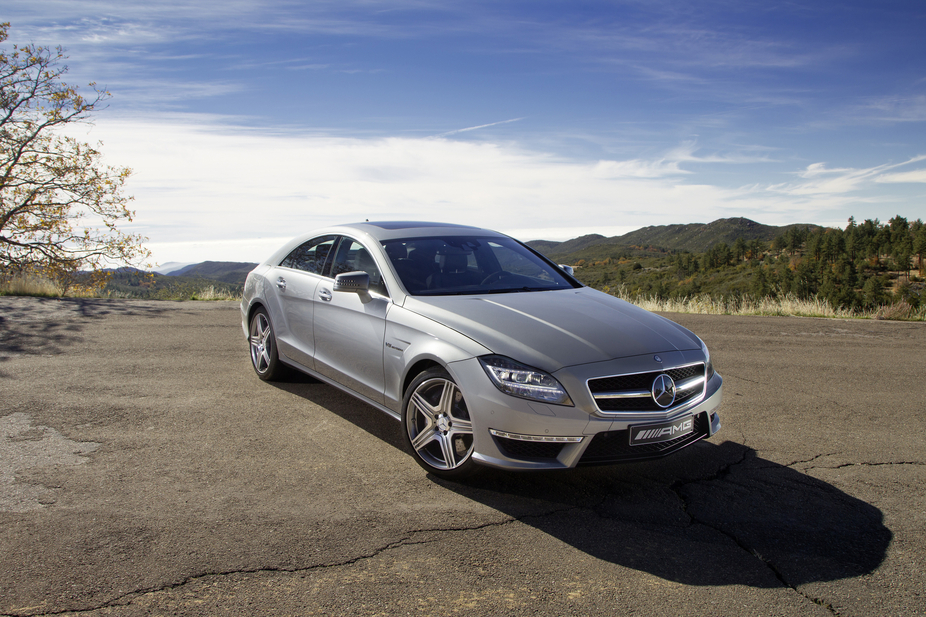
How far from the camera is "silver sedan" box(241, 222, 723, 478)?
338cm

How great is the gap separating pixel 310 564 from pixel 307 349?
108 inches

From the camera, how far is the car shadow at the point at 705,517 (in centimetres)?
290

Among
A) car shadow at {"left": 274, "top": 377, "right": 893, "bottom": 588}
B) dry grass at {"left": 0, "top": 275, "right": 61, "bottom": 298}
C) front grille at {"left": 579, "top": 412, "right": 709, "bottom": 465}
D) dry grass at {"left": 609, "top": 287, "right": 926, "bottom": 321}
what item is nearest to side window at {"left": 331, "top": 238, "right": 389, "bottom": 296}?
car shadow at {"left": 274, "top": 377, "right": 893, "bottom": 588}

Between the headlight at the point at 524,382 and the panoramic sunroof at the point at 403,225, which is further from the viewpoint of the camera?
the panoramic sunroof at the point at 403,225

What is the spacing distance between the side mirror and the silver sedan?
11 millimetres

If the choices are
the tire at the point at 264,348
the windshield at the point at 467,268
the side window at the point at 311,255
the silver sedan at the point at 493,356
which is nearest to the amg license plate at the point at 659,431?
the silver sedan at the point at 493,356

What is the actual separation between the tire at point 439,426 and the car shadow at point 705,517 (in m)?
0.16

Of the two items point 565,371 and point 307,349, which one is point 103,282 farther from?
point 565,371

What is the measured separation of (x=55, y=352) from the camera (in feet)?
25.4

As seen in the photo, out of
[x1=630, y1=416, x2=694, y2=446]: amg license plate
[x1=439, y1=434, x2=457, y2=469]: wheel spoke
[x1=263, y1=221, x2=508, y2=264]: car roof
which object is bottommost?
[x1=439, y1=434, x2=457, y2=469]: wheel spoke

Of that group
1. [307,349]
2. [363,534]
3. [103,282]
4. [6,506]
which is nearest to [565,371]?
[363,534]

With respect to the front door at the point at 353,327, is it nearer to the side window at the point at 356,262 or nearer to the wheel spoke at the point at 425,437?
the side window at the point at 356,262

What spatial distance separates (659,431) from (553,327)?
2.87 ft

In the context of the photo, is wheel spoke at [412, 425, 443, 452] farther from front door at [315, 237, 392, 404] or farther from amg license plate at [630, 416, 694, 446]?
amg license plate at [630, 416, 694, 446]
